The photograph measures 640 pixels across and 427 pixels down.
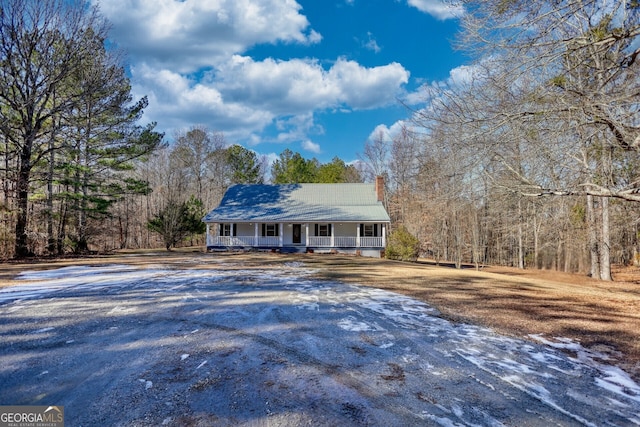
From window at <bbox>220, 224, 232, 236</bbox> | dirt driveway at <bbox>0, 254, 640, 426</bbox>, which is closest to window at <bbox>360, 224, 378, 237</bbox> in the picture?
window at <bbox>220, 224, 232, 236</bbox>

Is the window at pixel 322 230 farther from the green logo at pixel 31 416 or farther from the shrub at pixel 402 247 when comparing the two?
the green logo at pixel 31 416

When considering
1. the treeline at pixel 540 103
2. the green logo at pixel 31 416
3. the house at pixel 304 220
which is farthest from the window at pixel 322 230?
the green logo at pixel 31 416

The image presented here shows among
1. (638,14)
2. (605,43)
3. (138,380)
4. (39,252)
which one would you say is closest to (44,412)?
(138,380)

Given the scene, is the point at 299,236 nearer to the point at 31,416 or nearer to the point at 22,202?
the point at 22,202

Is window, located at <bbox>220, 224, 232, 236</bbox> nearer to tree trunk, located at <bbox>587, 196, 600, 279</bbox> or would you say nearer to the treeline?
the treeline

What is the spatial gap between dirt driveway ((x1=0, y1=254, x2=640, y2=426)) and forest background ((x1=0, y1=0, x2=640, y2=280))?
427 centimetres

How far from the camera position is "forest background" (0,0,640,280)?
635cm

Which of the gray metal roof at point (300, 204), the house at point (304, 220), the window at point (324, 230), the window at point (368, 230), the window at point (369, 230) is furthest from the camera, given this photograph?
the window at point (324, 230)

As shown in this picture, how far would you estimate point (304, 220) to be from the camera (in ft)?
72.6

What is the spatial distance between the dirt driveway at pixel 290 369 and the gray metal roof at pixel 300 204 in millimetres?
16542

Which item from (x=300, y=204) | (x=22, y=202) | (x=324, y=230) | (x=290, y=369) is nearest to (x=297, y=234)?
(x=324, y=230)

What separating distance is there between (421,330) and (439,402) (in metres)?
2.01

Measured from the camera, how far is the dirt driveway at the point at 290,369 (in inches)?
104

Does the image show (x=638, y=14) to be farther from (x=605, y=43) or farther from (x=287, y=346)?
(x=287, y=346)
